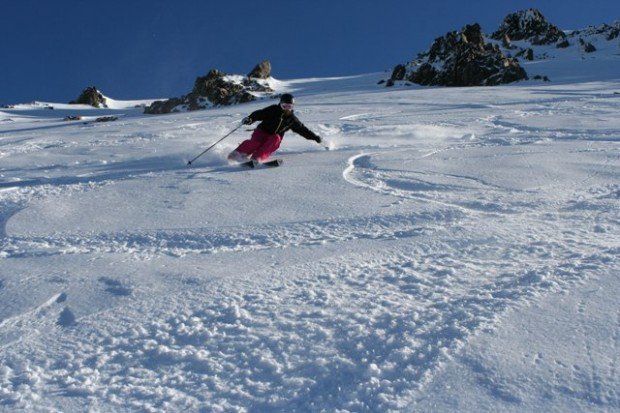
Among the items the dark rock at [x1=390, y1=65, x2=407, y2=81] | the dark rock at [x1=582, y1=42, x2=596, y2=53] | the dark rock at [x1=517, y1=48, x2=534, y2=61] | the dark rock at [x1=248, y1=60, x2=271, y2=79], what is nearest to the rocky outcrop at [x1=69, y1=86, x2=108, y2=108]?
the dark rock at [x1=248, y1=60, x2=271, y2=79]

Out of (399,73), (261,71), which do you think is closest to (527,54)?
(399,73)

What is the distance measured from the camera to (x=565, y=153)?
20.1 ft

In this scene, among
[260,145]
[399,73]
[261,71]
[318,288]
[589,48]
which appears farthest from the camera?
[261,71]

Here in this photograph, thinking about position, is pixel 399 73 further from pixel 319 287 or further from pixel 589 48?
pixel 319 287

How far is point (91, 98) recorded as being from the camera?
3794 cm

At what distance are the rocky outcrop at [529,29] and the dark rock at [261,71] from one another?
19.4 m

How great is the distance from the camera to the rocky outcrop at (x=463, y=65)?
31703 mm

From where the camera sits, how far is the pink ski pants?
6516mm

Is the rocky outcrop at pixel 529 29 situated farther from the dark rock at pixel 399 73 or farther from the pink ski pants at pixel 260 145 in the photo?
the pink ski pants at pixel 260 145

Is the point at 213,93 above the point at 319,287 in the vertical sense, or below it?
above

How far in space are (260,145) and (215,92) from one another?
101 feet

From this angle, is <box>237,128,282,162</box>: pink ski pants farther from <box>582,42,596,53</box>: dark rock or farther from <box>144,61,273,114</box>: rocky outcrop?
<box>582,42,596,53</box>: dark rock

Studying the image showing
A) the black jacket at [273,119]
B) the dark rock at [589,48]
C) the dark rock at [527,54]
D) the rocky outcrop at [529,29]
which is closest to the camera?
the black jacket at [273,119]

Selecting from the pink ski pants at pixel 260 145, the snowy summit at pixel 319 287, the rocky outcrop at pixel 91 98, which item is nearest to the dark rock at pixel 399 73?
the rocky outcrop at pixel 91 98
